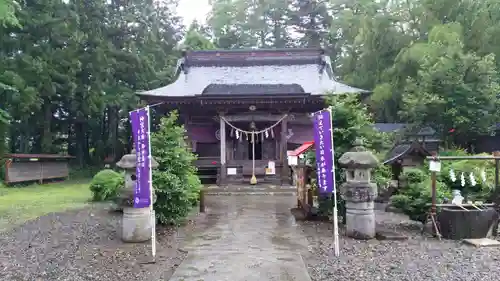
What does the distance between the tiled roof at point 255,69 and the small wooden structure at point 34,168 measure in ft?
23.5

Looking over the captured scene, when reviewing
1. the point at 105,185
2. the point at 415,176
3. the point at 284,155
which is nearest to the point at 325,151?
the point at 415,176

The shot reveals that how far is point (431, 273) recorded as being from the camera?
5.54 metres

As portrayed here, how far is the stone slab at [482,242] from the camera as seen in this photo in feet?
23.2

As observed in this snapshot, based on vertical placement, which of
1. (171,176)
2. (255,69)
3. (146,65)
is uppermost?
(146,65)

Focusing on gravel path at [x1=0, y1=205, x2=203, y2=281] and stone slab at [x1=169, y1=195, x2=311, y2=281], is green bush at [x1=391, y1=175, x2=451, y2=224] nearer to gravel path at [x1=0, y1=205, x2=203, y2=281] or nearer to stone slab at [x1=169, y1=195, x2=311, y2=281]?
stone slab at [x1=169, y1=195, x2=311, y2=281]

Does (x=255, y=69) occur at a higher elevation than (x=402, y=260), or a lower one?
higher

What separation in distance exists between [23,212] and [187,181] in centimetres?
519

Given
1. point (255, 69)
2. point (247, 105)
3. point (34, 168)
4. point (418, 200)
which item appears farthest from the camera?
point (255, 69)

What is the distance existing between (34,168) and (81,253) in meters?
14.9

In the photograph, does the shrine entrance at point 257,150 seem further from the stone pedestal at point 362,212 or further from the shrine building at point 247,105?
the stone pedestal at point 362,212

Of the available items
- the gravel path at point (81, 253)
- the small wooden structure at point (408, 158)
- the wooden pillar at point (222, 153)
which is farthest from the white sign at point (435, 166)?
the wooden pillar at point (222, 153)

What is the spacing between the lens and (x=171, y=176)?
858 cm

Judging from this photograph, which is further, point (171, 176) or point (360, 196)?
point (171, 176)

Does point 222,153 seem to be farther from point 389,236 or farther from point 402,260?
point 402,260
